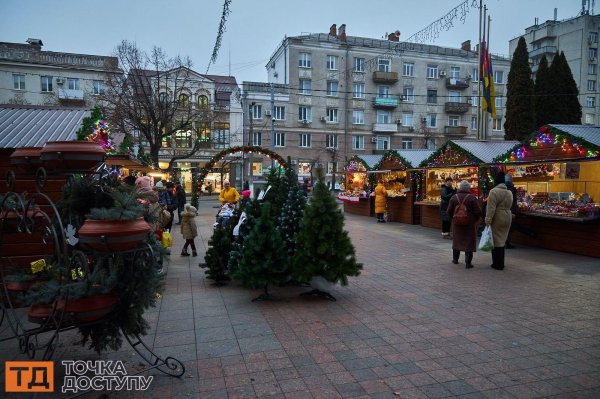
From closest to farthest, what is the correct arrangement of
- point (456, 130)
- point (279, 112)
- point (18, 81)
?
point (18, 81), point (279, 112), point (456, 130)

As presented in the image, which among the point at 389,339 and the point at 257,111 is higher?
the point at 257,111

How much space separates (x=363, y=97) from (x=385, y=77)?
132 inches

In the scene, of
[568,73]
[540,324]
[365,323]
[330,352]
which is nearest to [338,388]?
[330,352]

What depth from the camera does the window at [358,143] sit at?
44.3m

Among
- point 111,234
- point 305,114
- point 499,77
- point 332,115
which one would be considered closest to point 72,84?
point 305,114

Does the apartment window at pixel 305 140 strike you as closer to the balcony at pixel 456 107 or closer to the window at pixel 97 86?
the balcony at pixel 456 107

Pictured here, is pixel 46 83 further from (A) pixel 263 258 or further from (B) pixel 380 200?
(A) pixel 263 258

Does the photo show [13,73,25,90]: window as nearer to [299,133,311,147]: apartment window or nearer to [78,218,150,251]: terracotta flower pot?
[299,133,311,147]: apartment window

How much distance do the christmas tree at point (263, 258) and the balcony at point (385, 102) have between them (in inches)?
1618

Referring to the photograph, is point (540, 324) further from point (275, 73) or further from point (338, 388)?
point (275, 73)

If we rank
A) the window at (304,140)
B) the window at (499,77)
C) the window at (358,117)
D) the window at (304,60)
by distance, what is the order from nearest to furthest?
the window at (304,60), the window at (304,140), the window at (358,117), the window at (499,77)

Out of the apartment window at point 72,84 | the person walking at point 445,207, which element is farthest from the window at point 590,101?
the apartment window at point 72,84

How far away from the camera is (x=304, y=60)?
41.9 meters

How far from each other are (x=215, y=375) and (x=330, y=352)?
123 centimetres
